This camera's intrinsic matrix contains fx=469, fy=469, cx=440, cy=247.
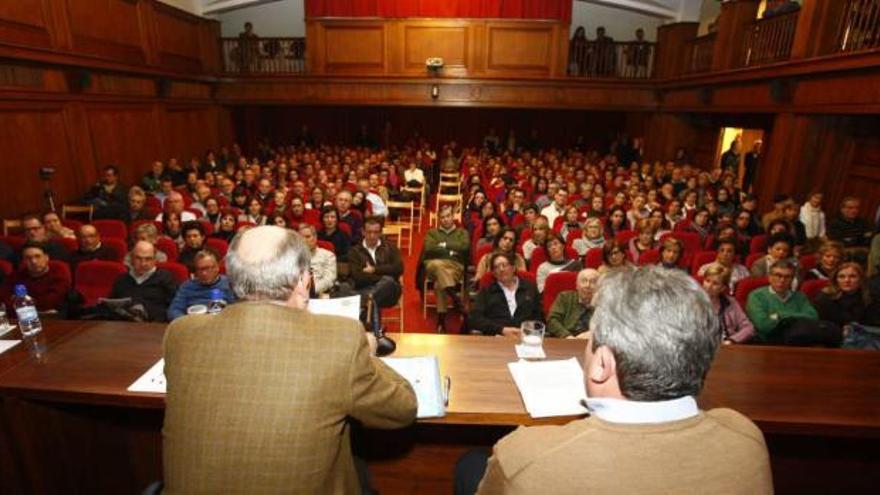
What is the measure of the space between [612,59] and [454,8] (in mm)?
4203

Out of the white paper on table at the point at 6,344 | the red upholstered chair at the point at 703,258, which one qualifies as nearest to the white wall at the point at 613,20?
the red upholstered chair at the point at 703,258

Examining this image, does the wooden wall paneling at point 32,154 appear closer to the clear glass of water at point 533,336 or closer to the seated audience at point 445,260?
the seated audience at point 445,260

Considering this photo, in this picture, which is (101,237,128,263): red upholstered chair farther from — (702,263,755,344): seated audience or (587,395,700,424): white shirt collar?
(702,263,755,344): seated audience

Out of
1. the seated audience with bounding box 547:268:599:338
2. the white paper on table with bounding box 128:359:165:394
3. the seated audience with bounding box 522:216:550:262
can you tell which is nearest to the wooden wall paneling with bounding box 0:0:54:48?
the white paper on table with bounding box 128:359:165:394

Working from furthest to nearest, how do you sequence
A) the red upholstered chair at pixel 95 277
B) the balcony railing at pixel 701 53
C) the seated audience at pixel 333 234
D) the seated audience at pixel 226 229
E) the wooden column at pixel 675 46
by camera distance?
1. the wooden column at pixel 675 46
2. the balcony railing at pixel 701 53
3. the seated audience at pixel 226 229
4. the seated audience at pixel 333 234
5. the red upholstered chair at pixel 95 277

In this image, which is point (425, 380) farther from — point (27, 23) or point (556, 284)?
point (27, 23)

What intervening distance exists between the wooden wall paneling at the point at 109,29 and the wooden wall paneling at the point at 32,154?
1326 millimetres

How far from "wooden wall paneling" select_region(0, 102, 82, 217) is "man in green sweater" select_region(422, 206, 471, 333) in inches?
237

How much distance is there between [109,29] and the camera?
329 inches

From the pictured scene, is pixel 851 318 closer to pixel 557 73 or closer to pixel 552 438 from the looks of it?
pixel 552 438

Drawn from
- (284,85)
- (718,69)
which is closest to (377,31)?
(284,85)

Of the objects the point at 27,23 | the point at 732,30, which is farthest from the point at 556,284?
the point at 27,23

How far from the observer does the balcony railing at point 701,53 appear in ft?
32.5

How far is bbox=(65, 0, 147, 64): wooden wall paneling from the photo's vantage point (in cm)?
758
